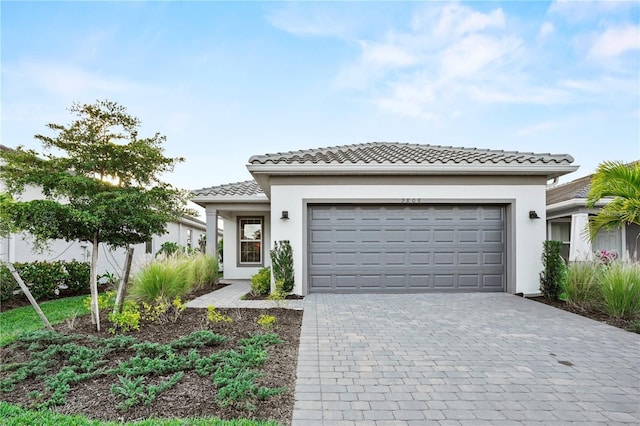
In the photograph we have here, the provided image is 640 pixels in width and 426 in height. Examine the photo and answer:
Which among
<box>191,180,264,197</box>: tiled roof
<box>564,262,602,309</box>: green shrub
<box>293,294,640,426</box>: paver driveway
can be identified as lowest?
<box>293,294,640,426</box>: paver driveway

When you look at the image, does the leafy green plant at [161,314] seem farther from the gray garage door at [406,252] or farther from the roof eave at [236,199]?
the roof eave at [236,199]

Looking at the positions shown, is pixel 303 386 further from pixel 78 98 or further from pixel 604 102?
pixel 604 102

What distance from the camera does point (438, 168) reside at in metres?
8.34

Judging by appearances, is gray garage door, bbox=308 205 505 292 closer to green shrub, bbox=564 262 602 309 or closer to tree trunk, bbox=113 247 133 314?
green shrub, bbox=564 262 602 309

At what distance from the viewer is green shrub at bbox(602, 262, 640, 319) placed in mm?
6023

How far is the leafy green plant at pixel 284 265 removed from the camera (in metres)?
8.27

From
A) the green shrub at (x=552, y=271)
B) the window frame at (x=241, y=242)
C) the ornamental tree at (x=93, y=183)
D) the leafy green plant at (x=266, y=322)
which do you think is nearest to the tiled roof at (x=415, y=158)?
the green shrub at (x=552, y=271)

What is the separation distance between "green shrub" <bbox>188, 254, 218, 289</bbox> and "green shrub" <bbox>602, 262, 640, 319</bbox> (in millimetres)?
9849

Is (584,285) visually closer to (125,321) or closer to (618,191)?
(618,191)

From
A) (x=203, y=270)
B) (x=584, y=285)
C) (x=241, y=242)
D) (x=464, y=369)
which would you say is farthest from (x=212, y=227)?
(x=584, y=285)

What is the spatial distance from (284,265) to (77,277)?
6315mm

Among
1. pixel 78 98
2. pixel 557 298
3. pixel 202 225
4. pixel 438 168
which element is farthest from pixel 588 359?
pixel 202 225

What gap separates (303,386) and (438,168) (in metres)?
6.73

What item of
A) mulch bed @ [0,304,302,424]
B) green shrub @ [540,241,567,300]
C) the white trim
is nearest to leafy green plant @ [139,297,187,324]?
mulch bed @ [0,304,302,424]
